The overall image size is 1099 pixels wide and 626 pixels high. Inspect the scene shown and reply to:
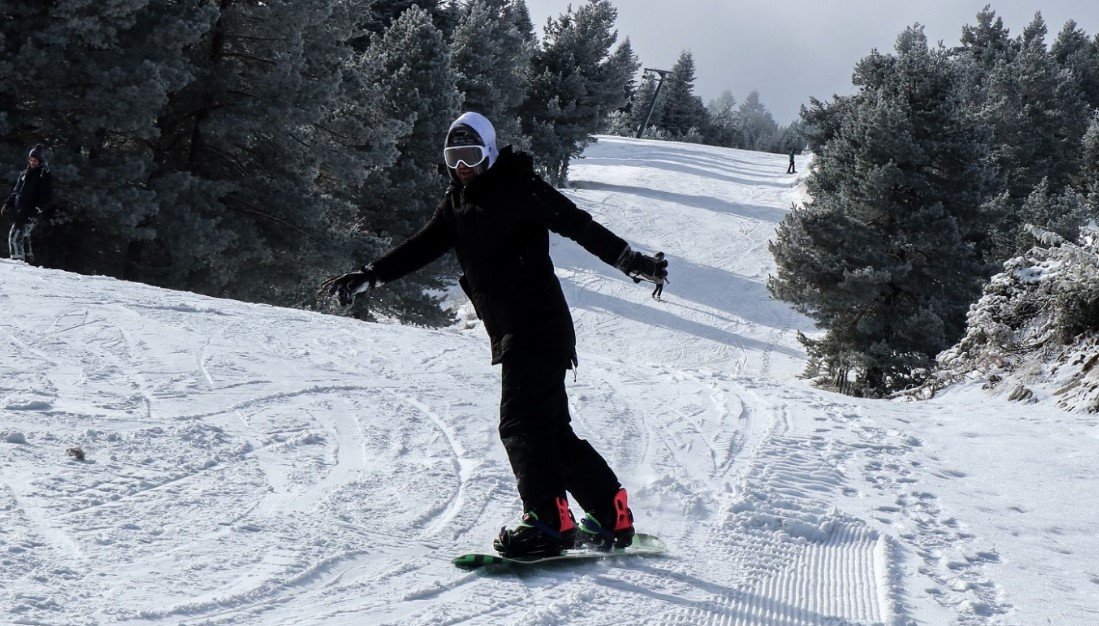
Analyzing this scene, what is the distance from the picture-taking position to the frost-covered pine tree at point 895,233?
822 inches

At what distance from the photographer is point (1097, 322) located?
9.80 meters

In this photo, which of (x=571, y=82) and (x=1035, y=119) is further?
(x=1035, y=119)

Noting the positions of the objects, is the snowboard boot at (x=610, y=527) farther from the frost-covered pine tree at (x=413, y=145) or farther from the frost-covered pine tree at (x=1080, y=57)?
the frost-covered pine tree at (x=1080, y=57)

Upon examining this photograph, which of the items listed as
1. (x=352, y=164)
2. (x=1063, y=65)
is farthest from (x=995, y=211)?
(x=1063, y=65)

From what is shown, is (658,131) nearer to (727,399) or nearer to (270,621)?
(727,399)

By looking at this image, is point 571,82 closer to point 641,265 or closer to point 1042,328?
point 1042,328

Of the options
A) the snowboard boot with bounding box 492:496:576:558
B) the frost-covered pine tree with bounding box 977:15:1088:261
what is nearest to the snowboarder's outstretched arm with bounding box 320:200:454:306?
the snowboard boot with bounding box 492:496:576:558

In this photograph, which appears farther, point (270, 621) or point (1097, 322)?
point (1097, 322)

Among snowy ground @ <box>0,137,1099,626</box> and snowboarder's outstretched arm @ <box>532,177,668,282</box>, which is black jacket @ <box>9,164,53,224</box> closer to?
snowy ground @ <box>0,137,1099,626</box>

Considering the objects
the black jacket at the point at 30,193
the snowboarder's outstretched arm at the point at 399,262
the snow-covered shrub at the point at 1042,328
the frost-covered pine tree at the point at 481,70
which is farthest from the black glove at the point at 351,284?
the frost-covered pine tree at the point at 481,70

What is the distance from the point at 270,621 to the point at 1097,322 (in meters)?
9.46

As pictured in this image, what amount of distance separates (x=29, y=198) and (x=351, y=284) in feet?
38.2

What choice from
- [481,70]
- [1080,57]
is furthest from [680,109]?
[481,70]

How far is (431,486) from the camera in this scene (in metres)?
5.02
